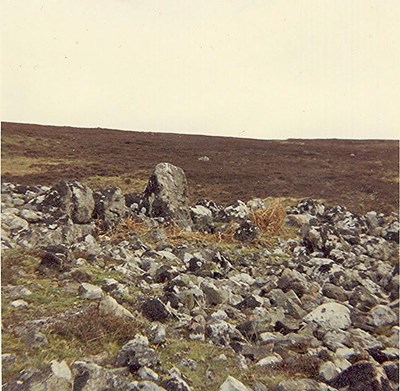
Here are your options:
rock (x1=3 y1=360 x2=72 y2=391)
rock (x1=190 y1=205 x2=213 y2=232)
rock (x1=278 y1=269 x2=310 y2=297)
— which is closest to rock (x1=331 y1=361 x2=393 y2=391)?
rock (x1=3 y1=360 x2=72 y2=391)

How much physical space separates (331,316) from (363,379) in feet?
6.28

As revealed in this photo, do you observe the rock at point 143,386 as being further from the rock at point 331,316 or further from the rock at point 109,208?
the rock at point 109,208

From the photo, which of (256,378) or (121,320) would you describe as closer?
(256,378)

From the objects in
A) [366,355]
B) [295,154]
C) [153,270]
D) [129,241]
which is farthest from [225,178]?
[366,355]

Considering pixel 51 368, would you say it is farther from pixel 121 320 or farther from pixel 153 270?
pixel 153 270

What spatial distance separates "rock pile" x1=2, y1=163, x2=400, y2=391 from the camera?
Result: 4.57 metres

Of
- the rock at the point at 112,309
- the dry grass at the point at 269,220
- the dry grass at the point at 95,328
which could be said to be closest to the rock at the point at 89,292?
the rock at the point at 112,309

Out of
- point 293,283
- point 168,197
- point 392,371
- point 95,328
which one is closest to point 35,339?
point 95,328

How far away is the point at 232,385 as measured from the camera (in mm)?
4266

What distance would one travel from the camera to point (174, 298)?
20.5 ft

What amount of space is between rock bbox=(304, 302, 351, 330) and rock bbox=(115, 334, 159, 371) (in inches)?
105

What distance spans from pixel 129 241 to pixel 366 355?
536 cm

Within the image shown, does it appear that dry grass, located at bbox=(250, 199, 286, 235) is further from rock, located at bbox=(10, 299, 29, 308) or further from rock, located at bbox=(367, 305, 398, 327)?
rock, located at bbox=(10, 299, 29, 308)

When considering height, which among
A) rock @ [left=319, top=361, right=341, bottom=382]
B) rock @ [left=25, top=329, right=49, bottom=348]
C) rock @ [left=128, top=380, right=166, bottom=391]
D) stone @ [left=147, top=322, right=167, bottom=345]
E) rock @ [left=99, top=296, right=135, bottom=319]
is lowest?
rock @ [left=319, top=361, right=341, bottom=382]
